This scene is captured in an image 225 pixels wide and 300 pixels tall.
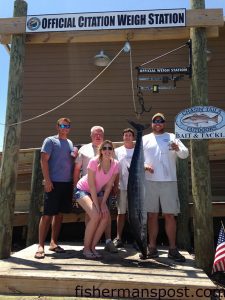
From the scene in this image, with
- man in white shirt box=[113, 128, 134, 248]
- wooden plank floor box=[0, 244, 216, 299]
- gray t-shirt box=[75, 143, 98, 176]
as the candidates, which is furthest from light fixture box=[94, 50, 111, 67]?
wooden plank floor box=[0, 244, 216, 299]

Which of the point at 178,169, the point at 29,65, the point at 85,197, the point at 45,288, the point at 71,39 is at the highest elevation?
the point at 29,65

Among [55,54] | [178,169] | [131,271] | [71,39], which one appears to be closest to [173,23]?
[71,39]

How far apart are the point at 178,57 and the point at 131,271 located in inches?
215

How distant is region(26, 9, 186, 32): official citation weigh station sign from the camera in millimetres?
4895

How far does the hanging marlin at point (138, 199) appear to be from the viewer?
172 inches

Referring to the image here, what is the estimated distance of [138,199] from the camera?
4441mm

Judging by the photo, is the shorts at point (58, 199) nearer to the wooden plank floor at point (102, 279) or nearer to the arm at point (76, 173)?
the arm at point (76, 173)

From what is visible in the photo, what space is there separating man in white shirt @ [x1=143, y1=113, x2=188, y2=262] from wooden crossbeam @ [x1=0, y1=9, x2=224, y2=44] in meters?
1.11

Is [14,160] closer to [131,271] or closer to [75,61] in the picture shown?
[131,271]

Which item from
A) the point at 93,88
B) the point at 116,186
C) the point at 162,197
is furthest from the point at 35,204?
the point at 93,88

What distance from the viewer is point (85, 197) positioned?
187 inches

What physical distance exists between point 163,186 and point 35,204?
7.06ft

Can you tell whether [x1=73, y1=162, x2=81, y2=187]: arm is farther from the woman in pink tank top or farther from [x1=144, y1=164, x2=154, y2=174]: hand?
[x1=144, y1=164, x2=154, y2=174]: hand

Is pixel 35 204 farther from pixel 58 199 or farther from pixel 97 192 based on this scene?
pixel 97 192
